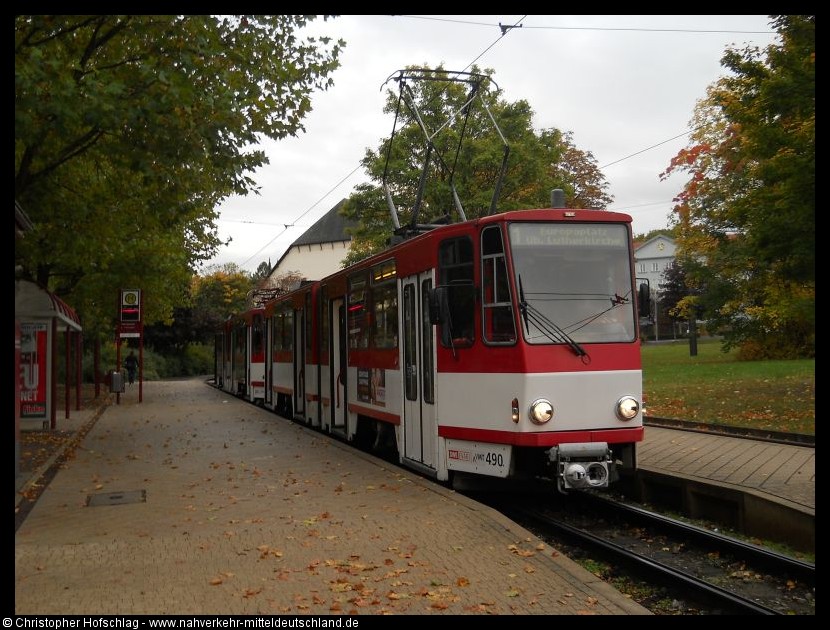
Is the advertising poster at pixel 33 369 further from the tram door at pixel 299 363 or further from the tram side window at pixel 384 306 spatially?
the tram side window at pixel 384 306

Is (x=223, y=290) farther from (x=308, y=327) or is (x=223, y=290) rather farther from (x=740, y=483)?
(x=740, y=483)

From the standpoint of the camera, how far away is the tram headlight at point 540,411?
9.36 metres

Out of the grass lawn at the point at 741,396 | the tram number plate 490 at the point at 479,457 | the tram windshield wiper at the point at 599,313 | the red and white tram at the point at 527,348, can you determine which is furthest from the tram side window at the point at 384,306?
the grass lawn at the point at 741,396

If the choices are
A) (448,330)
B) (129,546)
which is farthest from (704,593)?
(129,546)

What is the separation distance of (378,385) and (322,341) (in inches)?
159

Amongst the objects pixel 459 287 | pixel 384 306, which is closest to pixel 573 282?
pixel 459 287

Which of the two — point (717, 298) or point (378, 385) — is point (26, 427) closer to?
A: point (378, 385)

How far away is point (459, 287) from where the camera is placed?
10.4m

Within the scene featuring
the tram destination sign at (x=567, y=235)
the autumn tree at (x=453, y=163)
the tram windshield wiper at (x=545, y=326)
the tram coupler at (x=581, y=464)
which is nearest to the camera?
the tram coupler at (x=581, y=464)

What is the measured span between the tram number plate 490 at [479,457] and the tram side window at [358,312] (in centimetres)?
350

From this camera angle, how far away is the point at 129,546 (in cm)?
807

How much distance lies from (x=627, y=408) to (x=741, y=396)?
13091mm

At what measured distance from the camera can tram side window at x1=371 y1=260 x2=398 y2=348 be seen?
1234 cm

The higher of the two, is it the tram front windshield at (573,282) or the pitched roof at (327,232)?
the pitched roof at (327,232)
